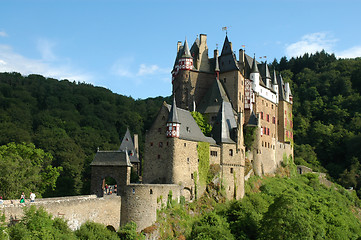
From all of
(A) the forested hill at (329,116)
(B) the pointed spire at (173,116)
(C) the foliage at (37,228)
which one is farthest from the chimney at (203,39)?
(C) the foliage at (37,228)

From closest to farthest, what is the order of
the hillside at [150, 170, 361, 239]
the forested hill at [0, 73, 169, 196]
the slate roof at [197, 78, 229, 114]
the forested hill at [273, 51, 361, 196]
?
the hillside at [150, 170, 361, 239] < the slate roof at [197, 78, 229, 114] < the forested hill at [0, 73, 169, 196] < the forested hill at [273, 51, 361, 196]

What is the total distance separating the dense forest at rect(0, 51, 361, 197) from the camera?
227ft

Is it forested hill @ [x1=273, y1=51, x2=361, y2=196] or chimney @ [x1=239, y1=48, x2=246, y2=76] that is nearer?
chimney @ [x1=239, y1=48, x2=246, y2=76]

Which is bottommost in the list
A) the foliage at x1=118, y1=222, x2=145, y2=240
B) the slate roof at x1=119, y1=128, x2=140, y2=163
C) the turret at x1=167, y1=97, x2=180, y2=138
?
the foliage at x1=118, y1=222, x2=145, y2=240

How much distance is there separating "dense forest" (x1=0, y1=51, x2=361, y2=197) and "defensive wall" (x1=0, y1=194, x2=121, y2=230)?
2088 cm

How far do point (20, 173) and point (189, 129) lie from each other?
17763mm

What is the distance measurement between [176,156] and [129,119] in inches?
2061

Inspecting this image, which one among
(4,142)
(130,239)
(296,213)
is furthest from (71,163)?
(296,213)

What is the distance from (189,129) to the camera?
150ft

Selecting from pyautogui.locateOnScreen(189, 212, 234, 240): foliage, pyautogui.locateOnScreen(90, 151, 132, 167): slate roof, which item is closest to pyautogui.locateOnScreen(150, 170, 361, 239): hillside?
pyautogui.locateOnScreen(189, 212, 234, 240): foliage

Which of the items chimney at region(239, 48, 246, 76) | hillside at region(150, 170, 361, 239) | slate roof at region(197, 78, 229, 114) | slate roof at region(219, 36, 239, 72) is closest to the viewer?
hillside at region(150, 170, 361, 239)

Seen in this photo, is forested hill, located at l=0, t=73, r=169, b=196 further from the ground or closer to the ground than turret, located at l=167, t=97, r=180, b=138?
further from the ground

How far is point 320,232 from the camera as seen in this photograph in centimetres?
3850

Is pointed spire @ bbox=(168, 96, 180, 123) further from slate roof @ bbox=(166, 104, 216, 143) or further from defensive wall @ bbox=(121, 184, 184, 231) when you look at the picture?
defensive wall @ bbox=(121, 184, 184, 231)
